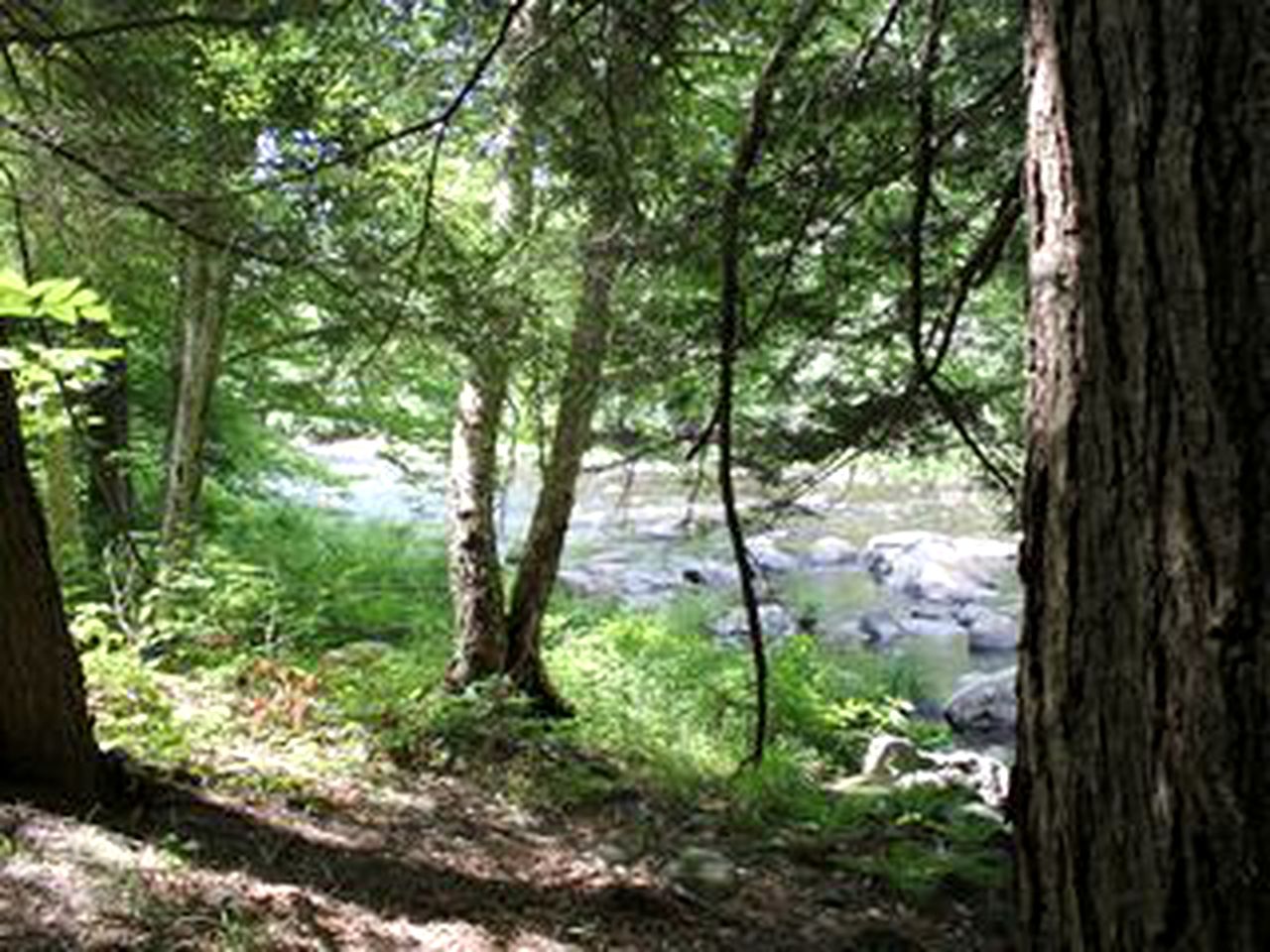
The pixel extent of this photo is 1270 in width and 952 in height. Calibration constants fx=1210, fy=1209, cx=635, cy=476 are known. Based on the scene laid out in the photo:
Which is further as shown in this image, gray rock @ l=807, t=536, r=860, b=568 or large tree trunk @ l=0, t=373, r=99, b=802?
gray rock @ l=807, t=536, r=860, b=568

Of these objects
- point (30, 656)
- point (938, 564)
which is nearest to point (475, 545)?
point (30, 656)

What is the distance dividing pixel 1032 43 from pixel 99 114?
14.6ft

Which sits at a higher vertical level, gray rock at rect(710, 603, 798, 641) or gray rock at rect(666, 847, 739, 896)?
gray rock at rect(710, 603, 798, 641)

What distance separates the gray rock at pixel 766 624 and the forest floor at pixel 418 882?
8.03 m

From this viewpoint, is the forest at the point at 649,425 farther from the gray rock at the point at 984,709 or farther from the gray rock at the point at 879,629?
the gray rock at the point at 879,629

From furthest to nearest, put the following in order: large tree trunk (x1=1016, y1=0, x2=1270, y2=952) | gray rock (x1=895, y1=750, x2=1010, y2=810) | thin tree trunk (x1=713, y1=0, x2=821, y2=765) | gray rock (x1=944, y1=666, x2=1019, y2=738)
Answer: gray rock (x1=944, y1=666, x2=1019, y2=738) → gray rock (x1=895, y1=750, x2=1010, y2=810) → thin tree trunk (x1=713, y1=0, x2=821, y2=765) → large tree trunk (x1=1016, y1=0, x2=1270, y2=952)

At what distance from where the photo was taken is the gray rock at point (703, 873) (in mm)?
4516

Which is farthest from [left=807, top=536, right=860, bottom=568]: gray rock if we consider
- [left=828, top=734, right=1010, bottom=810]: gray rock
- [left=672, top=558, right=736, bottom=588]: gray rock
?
[left=828, top=734, right=1010, bottom=810]: gray rock

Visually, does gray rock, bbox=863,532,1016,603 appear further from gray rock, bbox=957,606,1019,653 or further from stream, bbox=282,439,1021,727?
gray rock, bbox=957,606,1019,653

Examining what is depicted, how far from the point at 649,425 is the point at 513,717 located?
1.98 metres

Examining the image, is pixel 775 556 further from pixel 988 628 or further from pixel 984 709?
pixel 984 709

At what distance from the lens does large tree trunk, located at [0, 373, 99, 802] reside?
3406mm

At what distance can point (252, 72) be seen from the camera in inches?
230

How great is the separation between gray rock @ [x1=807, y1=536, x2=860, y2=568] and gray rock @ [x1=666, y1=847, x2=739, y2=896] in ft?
47.5
